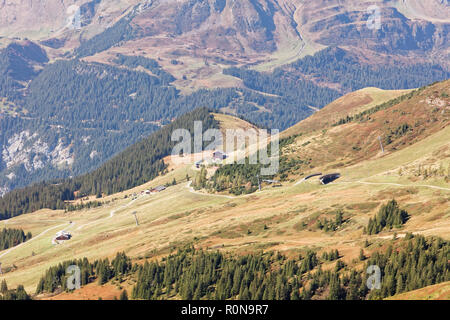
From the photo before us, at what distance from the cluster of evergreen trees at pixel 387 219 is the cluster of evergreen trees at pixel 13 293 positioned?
83.1 metres

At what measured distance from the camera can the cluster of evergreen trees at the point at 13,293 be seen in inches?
5497

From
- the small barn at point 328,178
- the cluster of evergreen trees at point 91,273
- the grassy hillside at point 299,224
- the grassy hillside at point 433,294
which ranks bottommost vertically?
the cluster of evergreen trees at point 91,273

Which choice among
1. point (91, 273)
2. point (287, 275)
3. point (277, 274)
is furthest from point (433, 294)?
point (91, 273)

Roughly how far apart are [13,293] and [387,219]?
92.7 meters

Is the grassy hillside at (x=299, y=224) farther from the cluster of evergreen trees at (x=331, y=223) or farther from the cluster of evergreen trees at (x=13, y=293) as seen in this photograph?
the cluster of evergreen trees at (x=13, y=293)

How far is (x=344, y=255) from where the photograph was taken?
115812mm

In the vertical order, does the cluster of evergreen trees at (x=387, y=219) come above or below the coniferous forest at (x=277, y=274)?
above

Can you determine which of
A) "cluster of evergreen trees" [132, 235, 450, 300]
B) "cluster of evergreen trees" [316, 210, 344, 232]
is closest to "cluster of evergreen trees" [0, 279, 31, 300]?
"cluster of evergreen trees" [132, 235, 450, 300]

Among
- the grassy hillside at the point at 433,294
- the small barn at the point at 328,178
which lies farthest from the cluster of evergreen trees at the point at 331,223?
the grassy hillside at the point at 433,294

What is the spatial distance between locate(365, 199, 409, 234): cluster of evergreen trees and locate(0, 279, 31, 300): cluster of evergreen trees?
273ft

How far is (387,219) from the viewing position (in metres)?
133

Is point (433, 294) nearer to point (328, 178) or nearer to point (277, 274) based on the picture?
point (277, 274)

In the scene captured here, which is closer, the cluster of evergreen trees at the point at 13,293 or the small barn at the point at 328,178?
the cluster of evergreen trees at the point at 13,293
